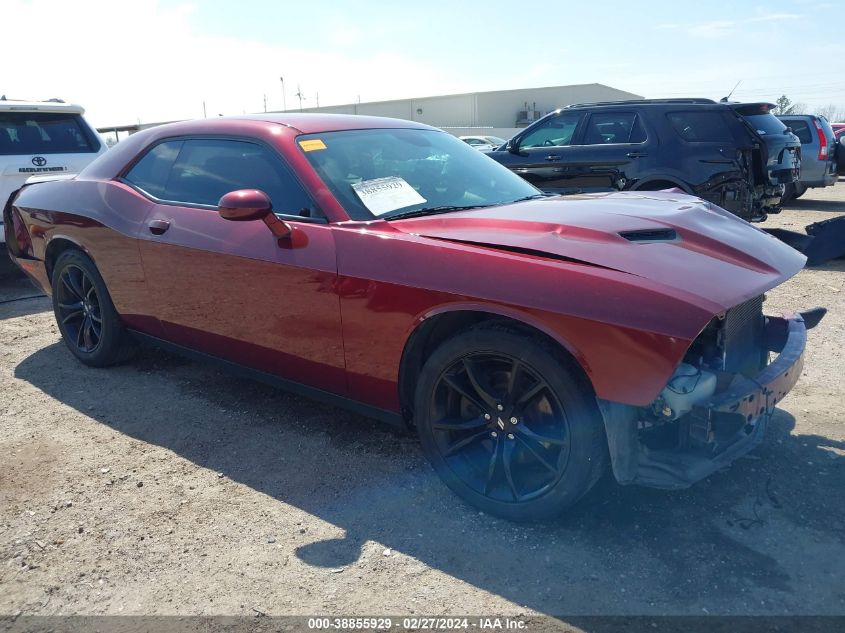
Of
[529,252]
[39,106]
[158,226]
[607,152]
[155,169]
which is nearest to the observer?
[529,252]

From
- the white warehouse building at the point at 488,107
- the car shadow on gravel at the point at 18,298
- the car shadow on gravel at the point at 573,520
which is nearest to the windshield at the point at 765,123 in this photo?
the car shadow on gravel at the point at 573,520

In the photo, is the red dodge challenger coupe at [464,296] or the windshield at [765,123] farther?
the windshield at [765,123]

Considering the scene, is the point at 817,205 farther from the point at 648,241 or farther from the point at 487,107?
the point at 487,107

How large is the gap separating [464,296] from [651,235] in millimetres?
800

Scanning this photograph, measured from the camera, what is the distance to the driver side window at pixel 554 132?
8.08 meters

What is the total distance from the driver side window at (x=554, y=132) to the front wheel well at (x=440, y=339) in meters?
5.96

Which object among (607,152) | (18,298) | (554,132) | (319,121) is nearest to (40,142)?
(18,298)

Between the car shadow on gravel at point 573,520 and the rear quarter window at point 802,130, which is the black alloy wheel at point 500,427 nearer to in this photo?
the car shadow on gravel at point 573,520

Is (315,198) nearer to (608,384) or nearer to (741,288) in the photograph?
(608,384)

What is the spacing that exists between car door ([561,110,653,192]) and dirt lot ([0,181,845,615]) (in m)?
4.26

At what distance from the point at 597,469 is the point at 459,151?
212 cm

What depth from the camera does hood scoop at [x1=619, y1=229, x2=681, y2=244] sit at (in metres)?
2.57

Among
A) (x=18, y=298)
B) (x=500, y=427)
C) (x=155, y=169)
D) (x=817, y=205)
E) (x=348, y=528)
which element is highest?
(x=155, y=169)

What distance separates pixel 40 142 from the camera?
708 centimetres
